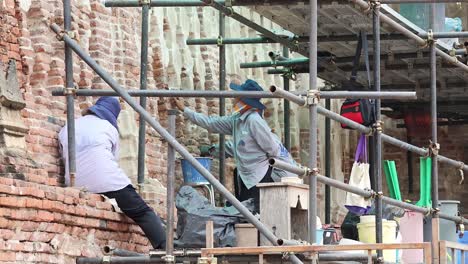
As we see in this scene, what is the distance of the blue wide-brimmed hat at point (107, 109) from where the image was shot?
13320mm

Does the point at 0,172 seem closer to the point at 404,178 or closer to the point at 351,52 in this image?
the point at 351,52

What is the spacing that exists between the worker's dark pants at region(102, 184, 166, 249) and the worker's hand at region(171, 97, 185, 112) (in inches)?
120

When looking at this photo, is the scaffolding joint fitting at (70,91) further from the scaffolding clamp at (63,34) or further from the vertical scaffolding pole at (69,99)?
the scaffolding clamp at (63,34)

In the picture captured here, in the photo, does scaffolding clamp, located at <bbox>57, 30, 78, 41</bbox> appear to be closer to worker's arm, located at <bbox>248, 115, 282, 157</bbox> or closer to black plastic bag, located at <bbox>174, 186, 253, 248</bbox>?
black plastic bag, located at <bbox>174, 186, 253, 248</bbox>

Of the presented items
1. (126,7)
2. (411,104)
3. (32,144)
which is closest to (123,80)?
(126,7)

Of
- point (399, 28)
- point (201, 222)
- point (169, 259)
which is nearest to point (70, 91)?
point (201, 222)

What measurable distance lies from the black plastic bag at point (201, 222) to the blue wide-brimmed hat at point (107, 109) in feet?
3.71

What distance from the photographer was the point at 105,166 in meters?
12.8

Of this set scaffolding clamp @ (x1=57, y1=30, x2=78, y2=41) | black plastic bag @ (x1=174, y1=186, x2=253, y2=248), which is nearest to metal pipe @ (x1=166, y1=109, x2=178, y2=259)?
black plastic bag @ (x1=174, y1=186, x2=253, y2=248)

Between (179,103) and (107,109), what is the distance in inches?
96.2

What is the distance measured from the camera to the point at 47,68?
13.8 metres

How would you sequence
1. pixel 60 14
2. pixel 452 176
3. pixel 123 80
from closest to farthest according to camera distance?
1. pixel 60 14
2. pixel 123 80
3. pixel 452 176

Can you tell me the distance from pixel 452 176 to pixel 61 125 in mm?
7786

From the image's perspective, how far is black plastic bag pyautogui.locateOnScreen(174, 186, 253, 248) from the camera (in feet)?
40.0
